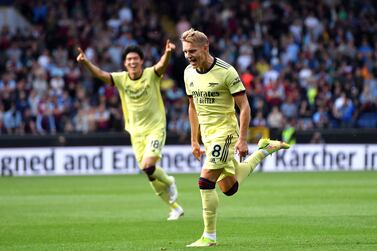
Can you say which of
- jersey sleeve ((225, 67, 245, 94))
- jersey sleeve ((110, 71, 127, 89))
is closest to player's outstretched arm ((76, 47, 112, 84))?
jersey sleeve ((110, 71, 127, 89))

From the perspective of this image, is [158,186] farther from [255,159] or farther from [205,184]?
[205,184]

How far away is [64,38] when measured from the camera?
30016mm

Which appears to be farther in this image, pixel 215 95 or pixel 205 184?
pixel 215 95

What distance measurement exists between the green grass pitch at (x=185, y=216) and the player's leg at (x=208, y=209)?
186 mm

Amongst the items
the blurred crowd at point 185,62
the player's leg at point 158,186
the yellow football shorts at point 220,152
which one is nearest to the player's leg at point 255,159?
the yellow football shorts at point 220,152

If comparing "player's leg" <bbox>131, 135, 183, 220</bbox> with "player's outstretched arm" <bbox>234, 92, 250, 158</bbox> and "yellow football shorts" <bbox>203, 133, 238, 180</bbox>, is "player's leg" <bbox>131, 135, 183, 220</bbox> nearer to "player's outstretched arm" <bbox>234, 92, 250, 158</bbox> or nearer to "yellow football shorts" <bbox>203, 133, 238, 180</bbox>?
"yellow football shorts" <bbox>203, 133, 238, 180</bbox>

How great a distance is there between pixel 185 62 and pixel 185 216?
15955 millimetres

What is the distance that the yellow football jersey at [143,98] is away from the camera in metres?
13.6

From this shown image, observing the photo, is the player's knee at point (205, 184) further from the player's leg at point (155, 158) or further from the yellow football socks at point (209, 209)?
the player's leg at point (155, 158)

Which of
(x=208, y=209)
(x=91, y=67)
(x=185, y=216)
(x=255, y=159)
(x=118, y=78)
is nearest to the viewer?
(x=208, y=209)

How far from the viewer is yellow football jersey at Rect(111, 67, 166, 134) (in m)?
13.6

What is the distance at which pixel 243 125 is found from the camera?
9852 millimetres

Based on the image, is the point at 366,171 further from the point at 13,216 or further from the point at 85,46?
the point at 13,216

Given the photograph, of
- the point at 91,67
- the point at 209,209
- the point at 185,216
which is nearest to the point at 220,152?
the point at 209,209
